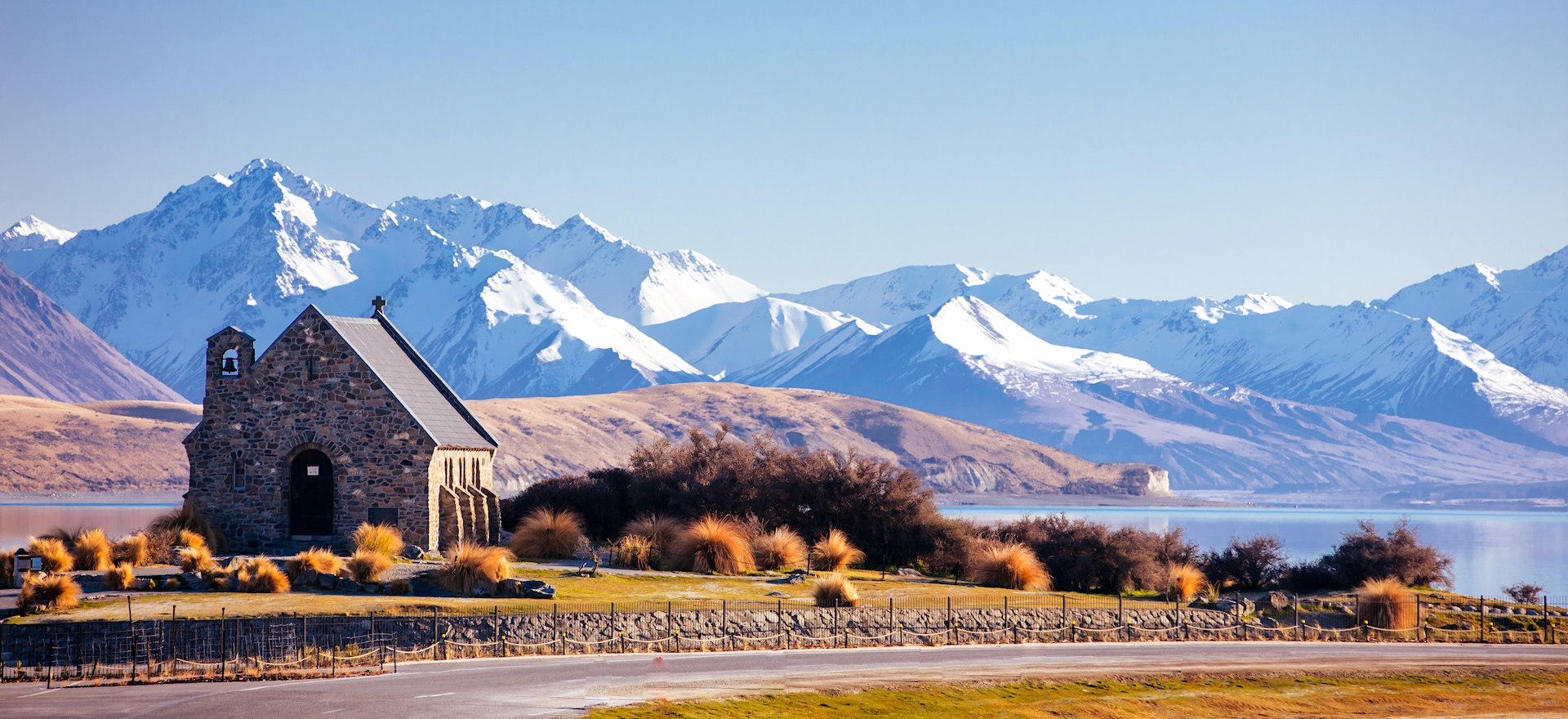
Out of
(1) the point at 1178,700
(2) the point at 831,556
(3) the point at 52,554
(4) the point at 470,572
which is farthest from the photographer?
(2) the point at 831,556

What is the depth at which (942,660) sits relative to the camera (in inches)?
1372

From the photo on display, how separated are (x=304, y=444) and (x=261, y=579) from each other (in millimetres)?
10139

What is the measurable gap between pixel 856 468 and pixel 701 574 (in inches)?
567

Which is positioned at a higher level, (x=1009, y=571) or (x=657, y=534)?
(x=657, y=534)

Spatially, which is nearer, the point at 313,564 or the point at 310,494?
the point at 313,564

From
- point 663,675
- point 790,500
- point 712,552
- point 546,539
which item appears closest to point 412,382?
point 546,539

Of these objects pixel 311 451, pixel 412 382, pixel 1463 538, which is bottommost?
pixel 1463 538

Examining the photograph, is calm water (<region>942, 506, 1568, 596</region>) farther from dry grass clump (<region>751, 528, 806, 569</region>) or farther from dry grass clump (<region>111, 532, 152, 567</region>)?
dry grass clump (<region>111, 532, 152, 567</region>)

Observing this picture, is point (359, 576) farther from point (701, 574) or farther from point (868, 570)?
point (868, 570)

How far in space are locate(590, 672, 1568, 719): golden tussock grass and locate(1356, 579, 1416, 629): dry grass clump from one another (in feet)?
30.5

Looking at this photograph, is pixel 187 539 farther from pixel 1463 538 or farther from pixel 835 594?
pixel 1463 538

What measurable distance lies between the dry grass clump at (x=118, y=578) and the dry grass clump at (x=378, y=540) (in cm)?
686

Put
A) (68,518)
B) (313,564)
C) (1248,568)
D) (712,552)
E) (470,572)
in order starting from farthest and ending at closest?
(68,518), (1248,568), (712,552), (313,564), (470,572)

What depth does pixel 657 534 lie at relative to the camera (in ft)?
161
